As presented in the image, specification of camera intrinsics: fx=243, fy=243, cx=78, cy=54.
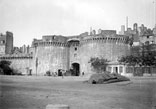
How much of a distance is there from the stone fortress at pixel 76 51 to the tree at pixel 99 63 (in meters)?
1.06

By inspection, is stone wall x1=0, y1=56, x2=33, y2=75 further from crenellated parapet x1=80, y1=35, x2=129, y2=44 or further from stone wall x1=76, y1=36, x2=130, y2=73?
crenellated parapet x1=80, y1=35, x2=129, y2=44

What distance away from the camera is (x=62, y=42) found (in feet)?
188

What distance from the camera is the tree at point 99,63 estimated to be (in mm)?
49844

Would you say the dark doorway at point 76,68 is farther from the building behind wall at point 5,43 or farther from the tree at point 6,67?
the building behind wall at point 5,43

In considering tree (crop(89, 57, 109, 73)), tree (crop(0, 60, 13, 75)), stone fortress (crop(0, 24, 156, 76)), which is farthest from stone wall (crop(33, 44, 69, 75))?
tree (crop(89, 57, 109, 73))

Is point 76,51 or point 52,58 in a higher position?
point 76,51

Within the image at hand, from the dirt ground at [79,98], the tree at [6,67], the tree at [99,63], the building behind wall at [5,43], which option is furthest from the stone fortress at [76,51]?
the dirt ground at [79,98]

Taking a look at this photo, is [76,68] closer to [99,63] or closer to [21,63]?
[99,63]

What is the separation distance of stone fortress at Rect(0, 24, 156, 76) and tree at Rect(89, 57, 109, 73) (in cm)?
106

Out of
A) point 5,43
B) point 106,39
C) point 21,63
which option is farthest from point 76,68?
point 5,43

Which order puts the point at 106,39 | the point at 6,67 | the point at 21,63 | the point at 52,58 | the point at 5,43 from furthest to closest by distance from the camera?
the point at 5,43 → the point at 21,63 → the point at 52,58 → the point at 6,67 → the point at 106,39

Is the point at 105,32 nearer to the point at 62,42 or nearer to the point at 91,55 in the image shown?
the point at 91,55

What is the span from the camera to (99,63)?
49.8 metres

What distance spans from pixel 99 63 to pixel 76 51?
10.2m
